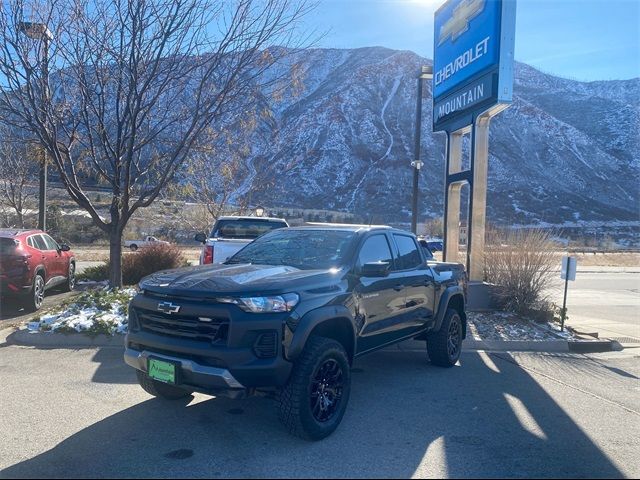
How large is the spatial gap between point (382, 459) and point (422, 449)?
0.42m

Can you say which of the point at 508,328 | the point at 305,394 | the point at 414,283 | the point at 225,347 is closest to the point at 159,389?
the point at 225,347

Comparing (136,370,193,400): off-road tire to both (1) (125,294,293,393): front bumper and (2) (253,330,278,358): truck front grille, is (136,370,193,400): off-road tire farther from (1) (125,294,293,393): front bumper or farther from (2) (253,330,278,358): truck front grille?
(2) (253,330,278,358): truck front grille

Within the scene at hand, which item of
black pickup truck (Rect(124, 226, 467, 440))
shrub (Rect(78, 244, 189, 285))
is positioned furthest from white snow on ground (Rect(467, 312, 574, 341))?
shrub (Rect(78, 244, 189, 285))

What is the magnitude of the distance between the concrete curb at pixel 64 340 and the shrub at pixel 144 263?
5.47 meters

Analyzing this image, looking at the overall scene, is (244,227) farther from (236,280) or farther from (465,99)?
(236,280)

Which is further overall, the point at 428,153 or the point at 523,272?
the point at 428,153

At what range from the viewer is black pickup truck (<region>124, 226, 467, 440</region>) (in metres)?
4.22

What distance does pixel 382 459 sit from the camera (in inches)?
166

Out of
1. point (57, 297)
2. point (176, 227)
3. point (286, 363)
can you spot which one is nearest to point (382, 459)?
point (286, 363)

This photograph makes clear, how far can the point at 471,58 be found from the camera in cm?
1100

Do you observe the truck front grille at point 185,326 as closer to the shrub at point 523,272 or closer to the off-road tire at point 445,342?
the off-road tire at point 445,342

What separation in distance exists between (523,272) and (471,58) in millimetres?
4405

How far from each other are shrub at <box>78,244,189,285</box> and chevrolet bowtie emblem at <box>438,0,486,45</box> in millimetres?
8304

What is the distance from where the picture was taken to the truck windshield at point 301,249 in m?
5.32
